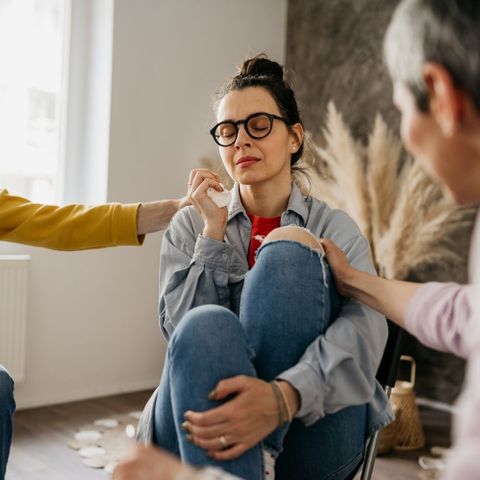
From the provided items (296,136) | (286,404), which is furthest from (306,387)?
(296,136)

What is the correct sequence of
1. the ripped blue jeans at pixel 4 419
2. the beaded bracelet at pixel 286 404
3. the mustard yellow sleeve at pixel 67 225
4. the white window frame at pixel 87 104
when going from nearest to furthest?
1. the beaded bracelet at pixel 286 404
2. the ripped blue jeans at pixel 4 419
3. the mustard yellow sleeve at pixel 67 225
4. the white window frame at pixel 87 104

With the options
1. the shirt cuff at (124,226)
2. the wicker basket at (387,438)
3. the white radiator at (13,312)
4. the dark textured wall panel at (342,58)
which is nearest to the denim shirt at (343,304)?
the shirt cuff at (124,226)

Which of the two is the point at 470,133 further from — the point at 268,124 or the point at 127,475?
the point at 268,124

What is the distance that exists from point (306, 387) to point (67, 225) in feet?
2.62

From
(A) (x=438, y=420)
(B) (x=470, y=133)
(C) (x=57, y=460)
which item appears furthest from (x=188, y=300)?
(A) (x=438, y=420)

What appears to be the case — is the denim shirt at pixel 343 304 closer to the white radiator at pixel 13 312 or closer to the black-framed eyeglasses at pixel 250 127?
the black-framed eyeglasses at pixel 250 127

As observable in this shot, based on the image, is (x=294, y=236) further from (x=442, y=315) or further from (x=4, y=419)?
(x=4, y=419)

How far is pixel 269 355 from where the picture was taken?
122 centimetres

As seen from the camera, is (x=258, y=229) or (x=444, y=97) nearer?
(x=444, y=97)

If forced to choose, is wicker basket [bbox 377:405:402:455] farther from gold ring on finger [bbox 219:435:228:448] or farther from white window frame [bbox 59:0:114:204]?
gold ring on finger [bbox 219:435:228:448]

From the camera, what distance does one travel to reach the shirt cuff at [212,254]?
149cm

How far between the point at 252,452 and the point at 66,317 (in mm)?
2313

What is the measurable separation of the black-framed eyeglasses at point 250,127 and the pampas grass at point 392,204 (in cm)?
173

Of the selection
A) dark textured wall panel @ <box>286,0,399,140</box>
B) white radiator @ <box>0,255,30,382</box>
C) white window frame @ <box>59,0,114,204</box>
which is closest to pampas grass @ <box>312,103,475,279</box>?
dark textured wall panel @ <box>286,0,399,140</box>
